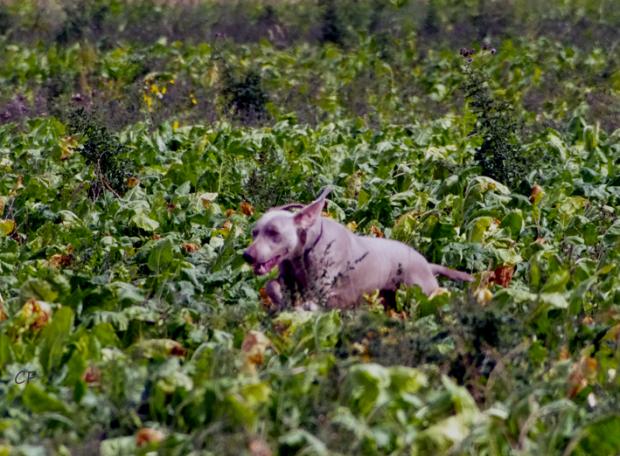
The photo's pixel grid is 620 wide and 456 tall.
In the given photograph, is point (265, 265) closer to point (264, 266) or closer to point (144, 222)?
point (264, 266)

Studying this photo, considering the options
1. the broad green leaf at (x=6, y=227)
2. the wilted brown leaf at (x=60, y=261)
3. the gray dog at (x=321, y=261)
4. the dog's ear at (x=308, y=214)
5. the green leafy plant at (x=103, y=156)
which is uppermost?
the dog's ear at (x=308, y=214)

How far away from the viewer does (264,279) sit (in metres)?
6.97

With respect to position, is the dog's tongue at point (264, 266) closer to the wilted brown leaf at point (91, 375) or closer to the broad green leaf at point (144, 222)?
the wilted brown leaf at point (91, 375)

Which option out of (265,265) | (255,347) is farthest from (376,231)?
(255,347)

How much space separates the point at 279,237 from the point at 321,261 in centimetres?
27

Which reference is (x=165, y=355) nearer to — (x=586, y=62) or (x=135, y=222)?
(x=135, y=222)

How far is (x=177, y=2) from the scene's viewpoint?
24.2 metres

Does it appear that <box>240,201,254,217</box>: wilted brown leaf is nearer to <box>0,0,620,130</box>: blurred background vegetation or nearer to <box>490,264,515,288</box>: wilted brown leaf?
<box>490,264,515,288</box>: wilted brown leaf

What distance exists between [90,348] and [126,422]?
84 centimetres

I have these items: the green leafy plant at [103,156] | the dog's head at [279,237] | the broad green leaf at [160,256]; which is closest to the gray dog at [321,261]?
the dog's head at [279,237]

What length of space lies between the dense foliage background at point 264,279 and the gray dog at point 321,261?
5.5 inches

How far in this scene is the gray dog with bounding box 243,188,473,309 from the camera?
20.4 ft

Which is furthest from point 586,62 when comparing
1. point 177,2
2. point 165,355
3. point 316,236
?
point 165,355

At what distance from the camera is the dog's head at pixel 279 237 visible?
20.2ft
